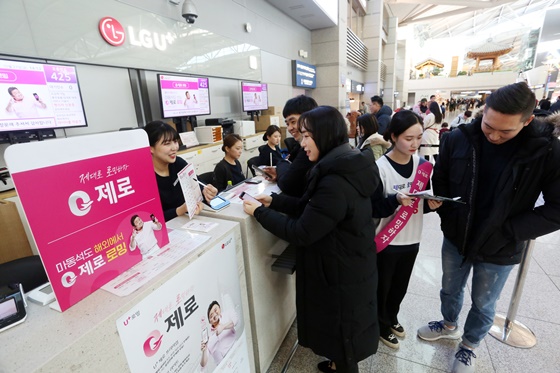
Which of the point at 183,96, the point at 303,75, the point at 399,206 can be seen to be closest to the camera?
the point at 399,206

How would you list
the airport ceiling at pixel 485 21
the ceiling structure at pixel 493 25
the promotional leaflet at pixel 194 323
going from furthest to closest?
1. the ceiling structure at pixel 493 25
2. the airport ceiling at pixel 485 21
3. the promotional leaflet at pixel 194 323

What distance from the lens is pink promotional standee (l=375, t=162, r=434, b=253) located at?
1502 mm

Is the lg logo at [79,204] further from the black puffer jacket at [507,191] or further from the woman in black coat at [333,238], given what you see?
the black puffer jacket at [507,191]

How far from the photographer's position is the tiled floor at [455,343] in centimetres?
160

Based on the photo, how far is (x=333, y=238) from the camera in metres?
1.15

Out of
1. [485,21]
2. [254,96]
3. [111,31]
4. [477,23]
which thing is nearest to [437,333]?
[111,31]

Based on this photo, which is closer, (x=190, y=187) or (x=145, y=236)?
(x=145, y=236)

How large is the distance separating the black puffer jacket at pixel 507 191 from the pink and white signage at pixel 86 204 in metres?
1.47

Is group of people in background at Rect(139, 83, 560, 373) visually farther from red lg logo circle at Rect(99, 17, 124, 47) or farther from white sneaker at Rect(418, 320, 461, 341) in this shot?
red lg logo circle at Rect(99, 17, 124, 47)

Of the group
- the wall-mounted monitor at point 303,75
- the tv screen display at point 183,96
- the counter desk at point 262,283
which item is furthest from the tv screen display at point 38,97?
the wall-mounted monitor at point 303,75

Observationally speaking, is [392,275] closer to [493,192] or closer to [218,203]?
[493,192]

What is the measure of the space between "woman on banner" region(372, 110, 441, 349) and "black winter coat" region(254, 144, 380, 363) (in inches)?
13.0

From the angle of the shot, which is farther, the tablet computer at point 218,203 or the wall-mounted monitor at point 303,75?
the wall-mounted monitor at point 303,75

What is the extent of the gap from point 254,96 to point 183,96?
194cm
